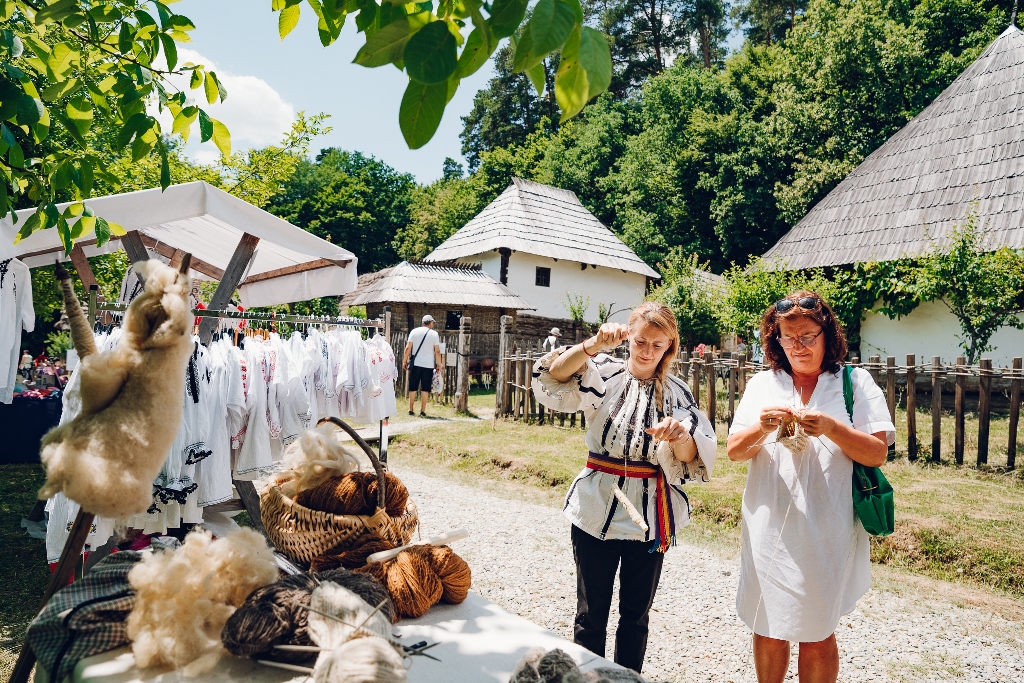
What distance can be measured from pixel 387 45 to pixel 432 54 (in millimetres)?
94

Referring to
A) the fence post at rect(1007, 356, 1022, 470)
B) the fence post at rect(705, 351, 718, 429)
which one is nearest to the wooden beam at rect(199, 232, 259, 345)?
the fence post at rect(705, 351, 718, 429)

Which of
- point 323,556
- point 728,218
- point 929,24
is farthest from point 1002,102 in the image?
point 323,556

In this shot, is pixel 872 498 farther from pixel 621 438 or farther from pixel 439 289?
pixel 439 289

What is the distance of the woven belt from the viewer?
249cm

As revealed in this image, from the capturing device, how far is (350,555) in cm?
188

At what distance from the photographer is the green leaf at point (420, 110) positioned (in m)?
A: 1.01

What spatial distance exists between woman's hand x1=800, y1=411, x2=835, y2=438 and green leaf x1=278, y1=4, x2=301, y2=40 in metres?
2.10

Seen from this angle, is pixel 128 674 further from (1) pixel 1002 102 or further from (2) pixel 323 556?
(1) pixel 1002 102

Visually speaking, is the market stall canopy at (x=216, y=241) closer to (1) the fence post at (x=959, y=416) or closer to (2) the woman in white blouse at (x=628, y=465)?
(2) the woman in white blouse at (x=628, y=465)

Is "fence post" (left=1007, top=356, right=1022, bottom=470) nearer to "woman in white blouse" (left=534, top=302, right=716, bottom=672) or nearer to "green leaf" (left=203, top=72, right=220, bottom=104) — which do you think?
"woman in white blouse" (left=534, top=302, right=716, bottom=672)

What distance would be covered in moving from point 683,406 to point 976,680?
2.32 meters

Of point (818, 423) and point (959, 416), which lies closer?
point (818, 423)

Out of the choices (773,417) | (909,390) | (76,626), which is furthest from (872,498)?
(909,390)

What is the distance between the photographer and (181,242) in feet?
19.5
